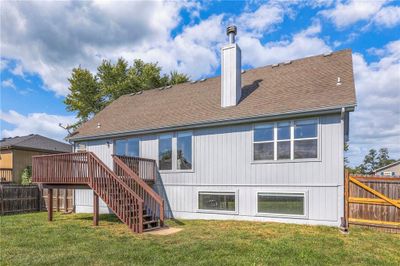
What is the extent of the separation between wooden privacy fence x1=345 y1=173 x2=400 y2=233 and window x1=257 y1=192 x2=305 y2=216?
1.28 m

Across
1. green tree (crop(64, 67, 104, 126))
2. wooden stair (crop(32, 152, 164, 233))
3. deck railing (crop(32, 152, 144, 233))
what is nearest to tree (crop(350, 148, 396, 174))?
green tree (crop(64, 67, 104, 126))

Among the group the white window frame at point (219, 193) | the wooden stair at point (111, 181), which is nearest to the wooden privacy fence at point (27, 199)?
the wooden stair at point (111, 181)

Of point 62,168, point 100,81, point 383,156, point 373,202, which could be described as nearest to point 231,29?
point 373,202

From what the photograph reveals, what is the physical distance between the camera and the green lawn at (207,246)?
567 centimetres

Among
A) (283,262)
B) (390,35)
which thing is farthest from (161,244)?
(390,35)

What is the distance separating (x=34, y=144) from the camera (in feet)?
74.5

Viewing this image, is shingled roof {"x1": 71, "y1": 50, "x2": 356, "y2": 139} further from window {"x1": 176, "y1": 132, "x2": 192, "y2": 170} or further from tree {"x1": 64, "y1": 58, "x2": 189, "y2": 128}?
tree {"x1": 64, "y1": 58, "x2": 189, "y2": 128}

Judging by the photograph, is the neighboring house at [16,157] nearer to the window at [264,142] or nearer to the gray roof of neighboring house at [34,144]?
the gray roof of neighboring house at [34,144]

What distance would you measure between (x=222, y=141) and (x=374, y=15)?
27.3ft

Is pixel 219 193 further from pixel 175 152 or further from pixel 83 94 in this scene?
pixel 83 94

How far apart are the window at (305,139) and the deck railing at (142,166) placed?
559cm

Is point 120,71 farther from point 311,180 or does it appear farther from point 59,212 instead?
point 311,180

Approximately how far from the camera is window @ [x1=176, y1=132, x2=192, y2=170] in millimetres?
11270

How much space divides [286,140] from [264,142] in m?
0.73
